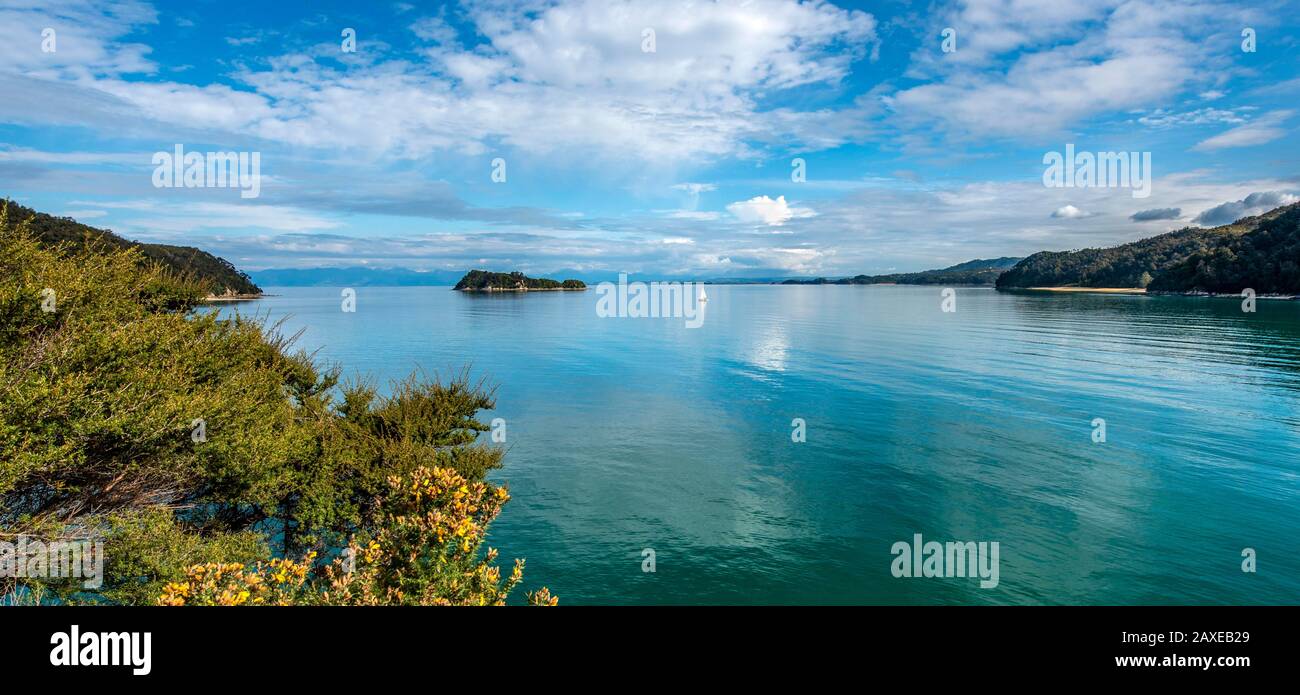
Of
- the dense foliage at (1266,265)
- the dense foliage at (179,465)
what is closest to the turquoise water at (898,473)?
the dense foliage at (179,465)

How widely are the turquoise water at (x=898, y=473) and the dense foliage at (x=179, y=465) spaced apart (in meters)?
7.84

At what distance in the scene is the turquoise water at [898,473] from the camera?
23.1m

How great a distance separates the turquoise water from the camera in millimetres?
23094

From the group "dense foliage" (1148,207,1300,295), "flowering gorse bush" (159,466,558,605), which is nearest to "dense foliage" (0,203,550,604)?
"flowering gorse bush" (159,466,558,605)

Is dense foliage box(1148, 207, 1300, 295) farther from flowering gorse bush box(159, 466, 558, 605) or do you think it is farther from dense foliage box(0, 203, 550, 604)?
flowering gorse bush box(159, 466, 558, 605)

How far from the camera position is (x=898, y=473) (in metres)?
34.2

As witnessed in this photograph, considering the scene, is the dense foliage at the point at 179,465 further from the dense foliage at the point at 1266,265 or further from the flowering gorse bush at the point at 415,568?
the dense foliage at the point at 1266,265

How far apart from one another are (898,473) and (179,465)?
3330cm

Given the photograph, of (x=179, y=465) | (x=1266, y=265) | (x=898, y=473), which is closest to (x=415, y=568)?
(x=179, y=465)

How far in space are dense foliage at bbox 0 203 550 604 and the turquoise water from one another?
7.84 m

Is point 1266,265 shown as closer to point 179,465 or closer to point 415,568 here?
point 415,568

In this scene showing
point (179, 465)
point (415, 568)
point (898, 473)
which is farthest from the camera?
point (898, 473)
